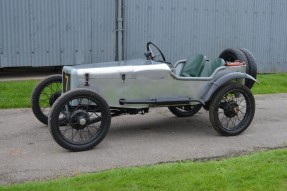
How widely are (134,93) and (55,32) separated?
5.79 m

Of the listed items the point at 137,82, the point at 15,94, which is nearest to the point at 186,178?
the point at 137,82

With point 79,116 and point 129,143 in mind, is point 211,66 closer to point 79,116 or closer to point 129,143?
point 129,143

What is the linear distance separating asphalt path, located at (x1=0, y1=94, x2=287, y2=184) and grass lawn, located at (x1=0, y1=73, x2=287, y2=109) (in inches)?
19.5

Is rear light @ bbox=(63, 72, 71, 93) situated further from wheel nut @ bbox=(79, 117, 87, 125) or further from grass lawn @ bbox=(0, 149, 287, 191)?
grass lawn @ bbox=(0, 149, 287, 191)

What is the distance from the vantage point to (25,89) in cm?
1043

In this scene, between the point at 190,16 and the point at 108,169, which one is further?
the point at 190,16

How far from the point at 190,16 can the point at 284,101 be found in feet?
13.6

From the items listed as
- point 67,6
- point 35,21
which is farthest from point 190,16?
point 35,21

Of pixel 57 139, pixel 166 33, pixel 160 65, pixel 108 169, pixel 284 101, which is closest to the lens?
pixel 108 169

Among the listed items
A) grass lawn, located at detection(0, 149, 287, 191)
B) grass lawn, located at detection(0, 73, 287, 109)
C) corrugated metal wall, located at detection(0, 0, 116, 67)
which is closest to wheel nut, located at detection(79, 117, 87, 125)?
grass lawn, located at detection(0, 149, 287, 191)

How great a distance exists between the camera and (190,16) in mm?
13297

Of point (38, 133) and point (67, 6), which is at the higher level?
point (67, 6)

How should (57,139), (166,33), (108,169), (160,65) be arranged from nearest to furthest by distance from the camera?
(108,169) → (57,139) → (160,65) → (166,33)

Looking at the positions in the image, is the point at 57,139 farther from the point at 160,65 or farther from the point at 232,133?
Answer: the point at 232,133
